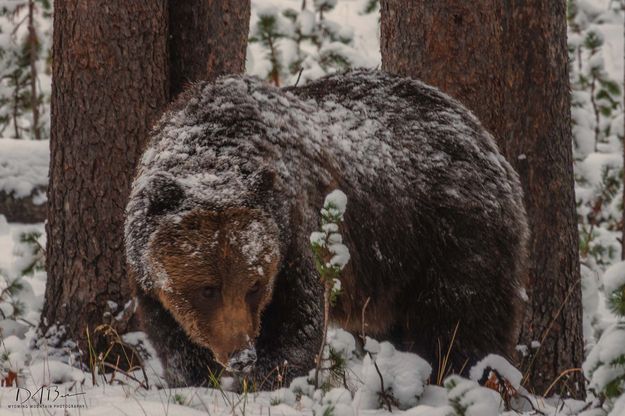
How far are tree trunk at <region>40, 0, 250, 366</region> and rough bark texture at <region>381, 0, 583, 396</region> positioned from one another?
1.28 meters

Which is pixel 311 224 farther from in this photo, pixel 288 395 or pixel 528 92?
pixel 528 92

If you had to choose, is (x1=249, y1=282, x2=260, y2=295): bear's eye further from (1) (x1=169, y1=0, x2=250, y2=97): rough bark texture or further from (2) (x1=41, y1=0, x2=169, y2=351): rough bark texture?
(1) (x1=169, y1=0, x2=250, y2=97): rough bark texture

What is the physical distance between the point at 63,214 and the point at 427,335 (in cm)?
238

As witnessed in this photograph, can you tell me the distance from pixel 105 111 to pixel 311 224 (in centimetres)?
168

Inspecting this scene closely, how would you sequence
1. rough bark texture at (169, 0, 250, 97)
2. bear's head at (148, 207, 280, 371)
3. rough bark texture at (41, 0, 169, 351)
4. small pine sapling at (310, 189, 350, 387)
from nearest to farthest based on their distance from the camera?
small pine sapling at (310, 189, 350, 387)
bear's head at (148, 207, 280, 371)
rough bark texture at (41, 0, 169, 351)
rough bark texture at (169, 0, 250, 97)

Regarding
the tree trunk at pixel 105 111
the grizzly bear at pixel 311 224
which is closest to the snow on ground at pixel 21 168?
the tree trunk at pixel 105 111

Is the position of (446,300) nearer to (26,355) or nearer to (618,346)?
(618,346)

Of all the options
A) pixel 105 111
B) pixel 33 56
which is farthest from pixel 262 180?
pixel 33 56

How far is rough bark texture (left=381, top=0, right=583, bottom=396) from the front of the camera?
238 inches

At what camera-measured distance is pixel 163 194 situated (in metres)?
4.22

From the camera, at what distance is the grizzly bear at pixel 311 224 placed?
4266 mm

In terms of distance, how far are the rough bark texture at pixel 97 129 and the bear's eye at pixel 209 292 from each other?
4.73ft

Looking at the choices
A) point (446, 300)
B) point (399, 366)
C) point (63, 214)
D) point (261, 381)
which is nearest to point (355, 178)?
point (446, 300)

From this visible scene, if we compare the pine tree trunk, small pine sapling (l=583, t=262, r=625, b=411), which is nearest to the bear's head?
small pine sapling (l=583, t=262, r=625, b=411)
